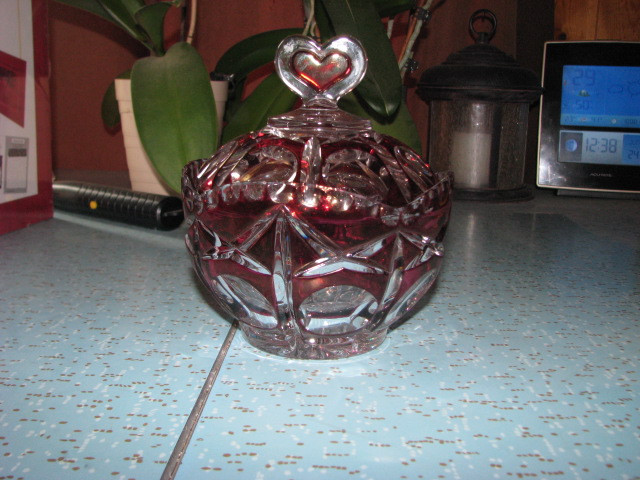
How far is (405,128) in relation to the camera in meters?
0.70

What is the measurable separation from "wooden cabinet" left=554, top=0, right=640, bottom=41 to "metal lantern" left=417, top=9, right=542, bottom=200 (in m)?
0.24

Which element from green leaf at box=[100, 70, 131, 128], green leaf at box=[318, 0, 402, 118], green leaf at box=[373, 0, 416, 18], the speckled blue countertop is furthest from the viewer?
green leaf at box=[100, 70, 131, 128]

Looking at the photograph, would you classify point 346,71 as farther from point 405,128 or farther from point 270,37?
point 270,37

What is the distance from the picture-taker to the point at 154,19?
28.5 inches

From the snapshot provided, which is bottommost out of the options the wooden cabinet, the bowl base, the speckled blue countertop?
the speckled blue countertop

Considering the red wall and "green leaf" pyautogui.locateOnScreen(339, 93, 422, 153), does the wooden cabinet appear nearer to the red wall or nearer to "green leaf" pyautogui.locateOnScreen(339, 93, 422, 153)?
the red wall

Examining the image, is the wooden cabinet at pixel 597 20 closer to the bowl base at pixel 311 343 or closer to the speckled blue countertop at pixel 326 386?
the speckled blue countertop at pixel 326 386

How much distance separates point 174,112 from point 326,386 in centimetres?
38

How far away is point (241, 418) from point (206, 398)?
0.03 m

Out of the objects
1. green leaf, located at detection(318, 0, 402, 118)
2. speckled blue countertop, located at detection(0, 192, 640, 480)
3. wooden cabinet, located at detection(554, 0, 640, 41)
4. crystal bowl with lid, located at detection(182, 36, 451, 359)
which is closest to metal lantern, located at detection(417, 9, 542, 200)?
wooden cabinet, located at detection(554, 0, 640, 41)

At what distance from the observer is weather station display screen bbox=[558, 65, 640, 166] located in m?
1.03

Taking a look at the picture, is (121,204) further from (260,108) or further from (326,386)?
(326,386)

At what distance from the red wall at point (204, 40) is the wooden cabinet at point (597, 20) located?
95mm

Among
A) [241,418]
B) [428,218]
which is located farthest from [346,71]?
[241,418]
